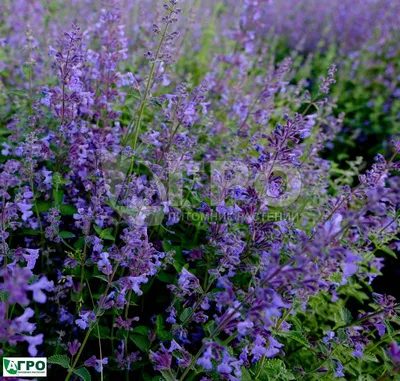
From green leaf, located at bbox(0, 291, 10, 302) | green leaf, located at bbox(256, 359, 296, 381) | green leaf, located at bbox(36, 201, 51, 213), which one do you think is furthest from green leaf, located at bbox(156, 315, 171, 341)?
green leaf, located at bbox(36, 201, 51, 213)

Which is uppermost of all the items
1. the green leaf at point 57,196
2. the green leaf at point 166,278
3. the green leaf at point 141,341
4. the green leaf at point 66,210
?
the green leaf at point 57,196

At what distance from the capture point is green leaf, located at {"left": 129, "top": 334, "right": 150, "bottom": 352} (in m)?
2.66

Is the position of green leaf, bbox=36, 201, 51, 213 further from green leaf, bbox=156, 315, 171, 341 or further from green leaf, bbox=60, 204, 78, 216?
green leaf, bbox=156, 315, 171, 341

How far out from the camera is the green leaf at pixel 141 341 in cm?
266

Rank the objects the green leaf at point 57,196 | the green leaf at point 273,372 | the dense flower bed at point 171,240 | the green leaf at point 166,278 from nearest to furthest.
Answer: the dense flower bed at point 171,240 → the green leaf at point 273,372 → the green leaf at point 57,196 → the green leaf at point 166,278

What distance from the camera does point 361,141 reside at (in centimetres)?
691

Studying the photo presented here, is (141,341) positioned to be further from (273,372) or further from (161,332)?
(273,372)

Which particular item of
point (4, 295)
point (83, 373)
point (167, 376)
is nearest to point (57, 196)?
point (4, 295)

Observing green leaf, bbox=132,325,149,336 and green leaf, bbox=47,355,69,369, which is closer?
green leaf, bbox=47,355,69,369

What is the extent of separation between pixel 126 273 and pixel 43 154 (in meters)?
1.00

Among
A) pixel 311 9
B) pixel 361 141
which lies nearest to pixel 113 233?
pixel 361 141

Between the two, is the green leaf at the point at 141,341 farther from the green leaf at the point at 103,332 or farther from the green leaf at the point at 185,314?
the green leaf at the point at 185,314

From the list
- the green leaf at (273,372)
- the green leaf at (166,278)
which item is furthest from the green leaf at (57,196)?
the green leaf at (273,372)

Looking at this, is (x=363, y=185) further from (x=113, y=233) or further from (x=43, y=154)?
(x=43, y=154)
